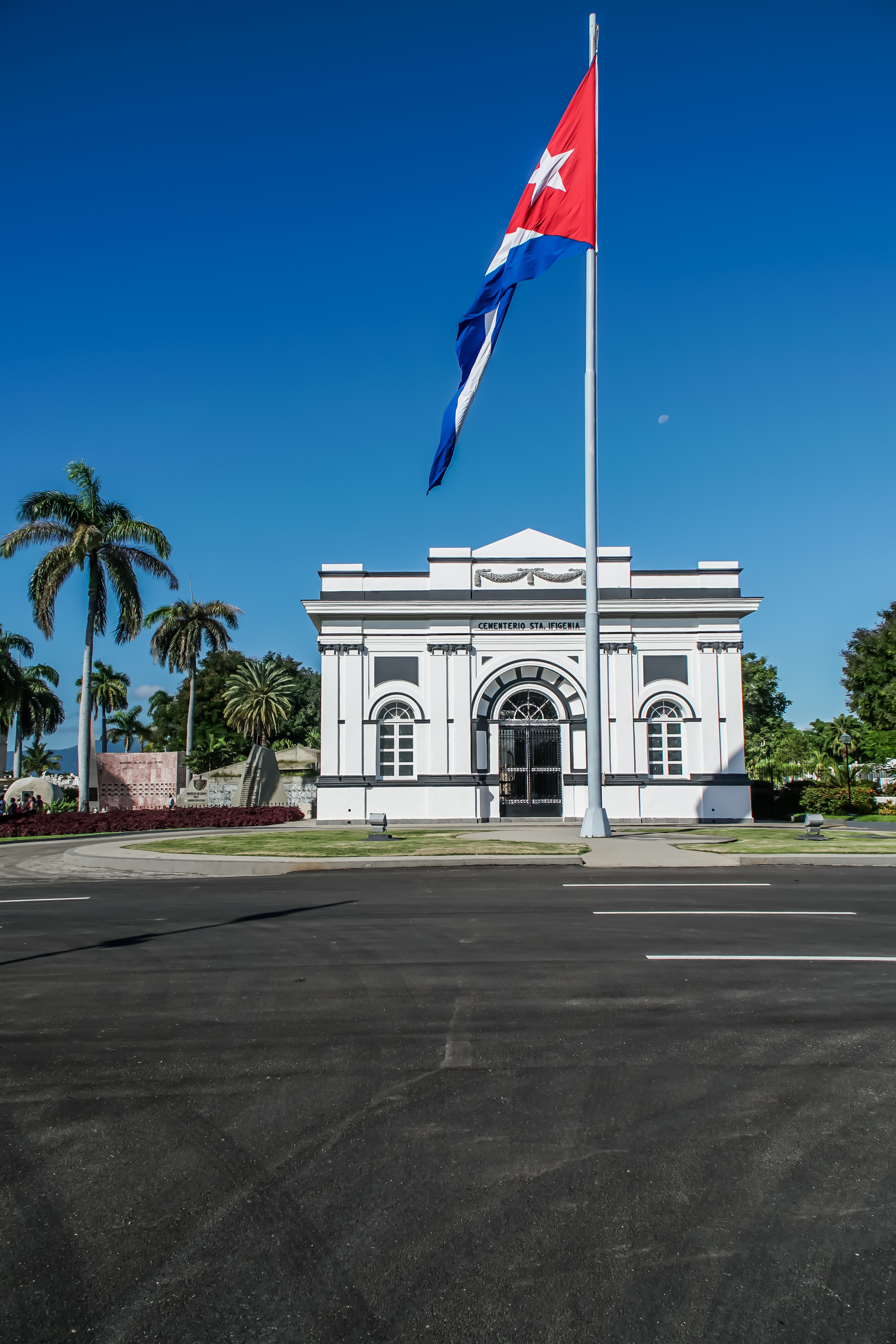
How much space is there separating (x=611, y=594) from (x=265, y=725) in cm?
3724

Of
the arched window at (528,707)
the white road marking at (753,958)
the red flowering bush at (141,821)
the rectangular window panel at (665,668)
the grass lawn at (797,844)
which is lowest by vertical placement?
the red flowering bush at (141,821)

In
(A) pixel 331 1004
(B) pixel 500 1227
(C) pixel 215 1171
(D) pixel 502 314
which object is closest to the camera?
(B) pixel 500 1227

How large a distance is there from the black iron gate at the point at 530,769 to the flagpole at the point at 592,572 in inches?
441

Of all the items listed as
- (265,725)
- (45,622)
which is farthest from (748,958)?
(265,725)

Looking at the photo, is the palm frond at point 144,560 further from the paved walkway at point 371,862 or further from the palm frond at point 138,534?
the paved walkway at point 371,862

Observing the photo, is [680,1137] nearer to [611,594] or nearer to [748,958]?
[748,958]

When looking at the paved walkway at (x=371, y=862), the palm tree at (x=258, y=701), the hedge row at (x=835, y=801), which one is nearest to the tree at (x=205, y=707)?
the palm tree at (x=258, y=701)

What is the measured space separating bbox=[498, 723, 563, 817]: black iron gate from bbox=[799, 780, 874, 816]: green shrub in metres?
10.9

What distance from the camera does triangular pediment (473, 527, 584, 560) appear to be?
31312 mm

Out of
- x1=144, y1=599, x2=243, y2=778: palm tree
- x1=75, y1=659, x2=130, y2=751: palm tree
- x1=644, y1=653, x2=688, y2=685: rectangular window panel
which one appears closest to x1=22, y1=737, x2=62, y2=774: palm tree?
x1=75, y1=659, x2=130, y2=751: palm tree

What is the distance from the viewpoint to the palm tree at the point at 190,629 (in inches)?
2253

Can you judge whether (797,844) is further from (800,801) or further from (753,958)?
(800,801)

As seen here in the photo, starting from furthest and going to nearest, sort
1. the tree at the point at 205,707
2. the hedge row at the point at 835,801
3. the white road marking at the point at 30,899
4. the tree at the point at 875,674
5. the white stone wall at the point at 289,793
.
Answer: the tree at the point at 205,707
the tree at the point at 875,674
the white stone wall at the point at 289,793
the hedge row at the point at 835,801
the white road marking at the point at 30,899

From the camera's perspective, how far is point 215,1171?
11.6ft
